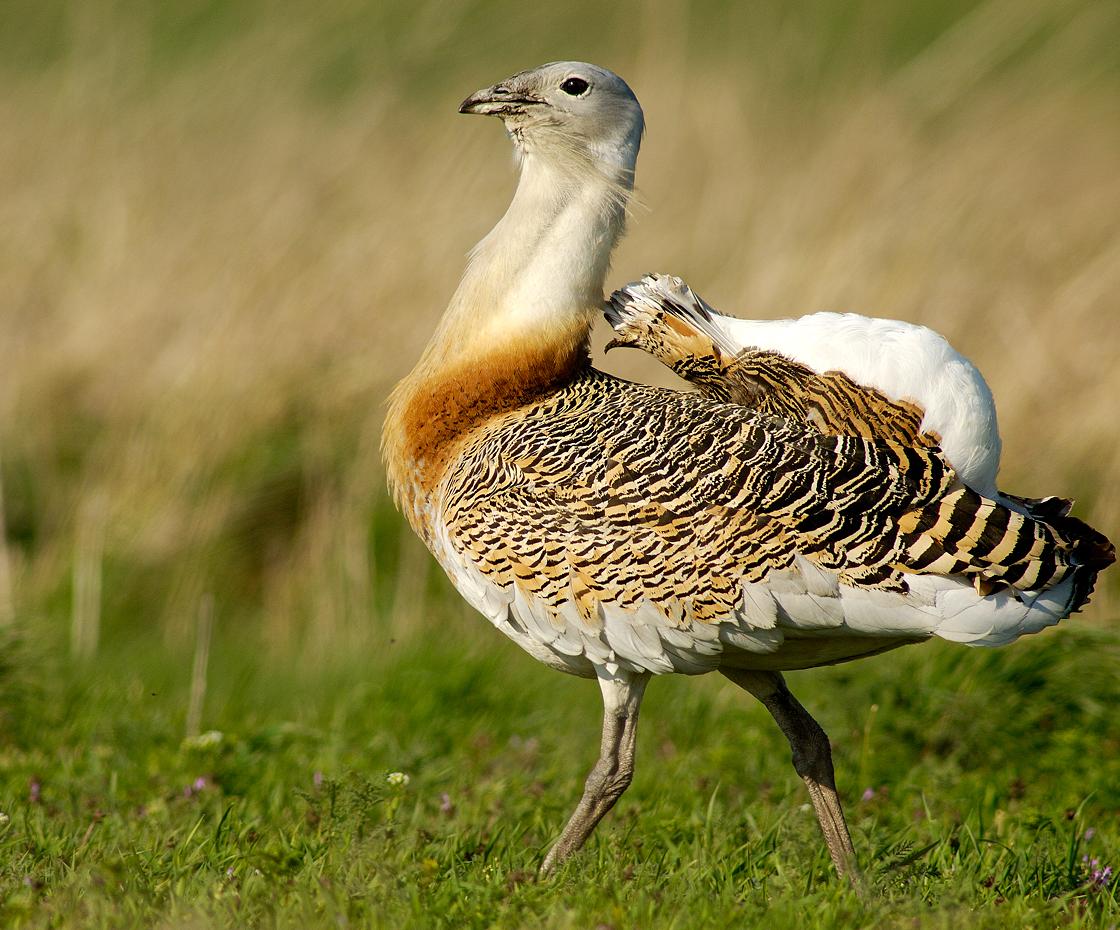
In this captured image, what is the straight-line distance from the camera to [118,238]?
7.60 metres

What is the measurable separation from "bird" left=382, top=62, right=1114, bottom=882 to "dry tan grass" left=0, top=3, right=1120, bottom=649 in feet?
8.43

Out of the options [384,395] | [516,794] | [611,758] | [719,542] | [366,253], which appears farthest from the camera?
[366,253]

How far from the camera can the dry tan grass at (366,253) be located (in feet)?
21.3

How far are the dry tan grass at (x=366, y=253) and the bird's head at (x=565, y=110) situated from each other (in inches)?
109

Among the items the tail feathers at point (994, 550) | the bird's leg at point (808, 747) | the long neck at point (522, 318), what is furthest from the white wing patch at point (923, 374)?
the bird's leg at point (808, 747)

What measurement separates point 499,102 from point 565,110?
0.18 metres

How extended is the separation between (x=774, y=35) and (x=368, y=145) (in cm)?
237

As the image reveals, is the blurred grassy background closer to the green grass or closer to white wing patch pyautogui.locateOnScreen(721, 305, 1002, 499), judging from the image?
the green grass

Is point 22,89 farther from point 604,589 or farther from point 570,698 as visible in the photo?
point 604,589

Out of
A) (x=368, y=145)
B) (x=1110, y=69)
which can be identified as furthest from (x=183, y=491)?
(x=1110, y=69)

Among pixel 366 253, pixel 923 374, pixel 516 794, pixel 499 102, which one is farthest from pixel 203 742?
pixel 366 253

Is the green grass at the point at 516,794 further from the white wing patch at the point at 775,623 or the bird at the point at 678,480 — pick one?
A: the white wing patch at the point at 775,623

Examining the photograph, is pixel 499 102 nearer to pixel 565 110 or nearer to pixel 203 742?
pixel 565 110

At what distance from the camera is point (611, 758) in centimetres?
372
